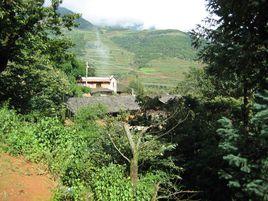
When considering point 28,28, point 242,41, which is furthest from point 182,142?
point 28,28

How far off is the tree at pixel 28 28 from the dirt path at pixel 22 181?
8723 mm

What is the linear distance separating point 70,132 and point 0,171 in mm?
4469

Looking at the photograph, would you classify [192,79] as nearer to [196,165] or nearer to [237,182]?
[196,165]

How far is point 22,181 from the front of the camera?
12.6 m

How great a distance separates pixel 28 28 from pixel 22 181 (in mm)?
11185

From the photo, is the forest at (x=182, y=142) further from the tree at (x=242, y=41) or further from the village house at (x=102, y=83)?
the village house at (x=102, y=83)

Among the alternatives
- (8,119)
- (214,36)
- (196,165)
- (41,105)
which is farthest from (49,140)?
(41,105)

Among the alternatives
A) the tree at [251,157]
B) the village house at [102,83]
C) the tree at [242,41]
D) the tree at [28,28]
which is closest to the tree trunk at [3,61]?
the tree at [28,28]

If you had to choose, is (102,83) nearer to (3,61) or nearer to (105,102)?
(105,102)

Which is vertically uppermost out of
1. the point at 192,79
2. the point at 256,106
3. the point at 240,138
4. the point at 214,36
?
the point at 214,36

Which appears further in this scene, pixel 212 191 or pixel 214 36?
pixel 214 36

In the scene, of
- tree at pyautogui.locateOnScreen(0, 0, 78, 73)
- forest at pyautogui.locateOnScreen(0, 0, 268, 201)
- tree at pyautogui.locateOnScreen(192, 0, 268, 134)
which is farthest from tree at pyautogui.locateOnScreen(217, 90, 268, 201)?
tree at pyautogui.locateOnScreen(0, 0, 78, 73)

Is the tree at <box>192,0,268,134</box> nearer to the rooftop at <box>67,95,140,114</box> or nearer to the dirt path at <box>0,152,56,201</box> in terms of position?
the dirt path at <box>0,152,56,201</box>

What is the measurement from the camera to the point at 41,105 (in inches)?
969
